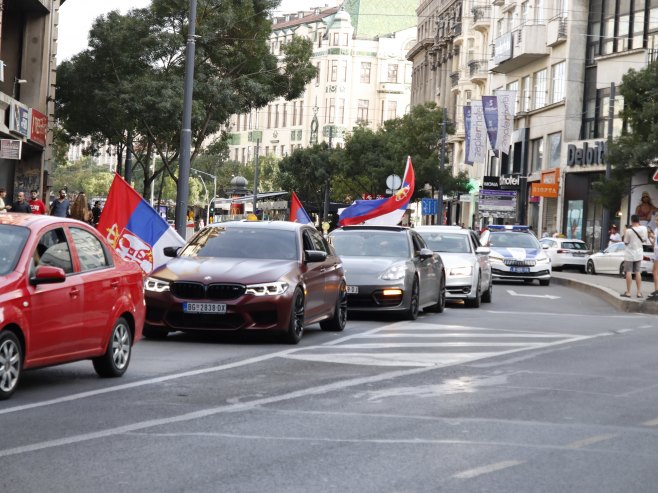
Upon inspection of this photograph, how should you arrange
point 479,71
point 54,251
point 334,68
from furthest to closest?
1. point 334,68
2. point 479,71
3. point 54,251

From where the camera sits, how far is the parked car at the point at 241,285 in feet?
51.5

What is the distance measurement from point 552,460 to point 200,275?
8172mm

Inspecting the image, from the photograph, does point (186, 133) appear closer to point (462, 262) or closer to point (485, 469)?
point (462, 262)

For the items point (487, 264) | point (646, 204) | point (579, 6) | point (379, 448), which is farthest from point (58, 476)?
point (579, 6)

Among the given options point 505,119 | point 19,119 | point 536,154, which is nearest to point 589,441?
point 19,119

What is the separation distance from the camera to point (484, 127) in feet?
209

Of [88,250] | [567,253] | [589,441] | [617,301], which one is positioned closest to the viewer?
[589,441]

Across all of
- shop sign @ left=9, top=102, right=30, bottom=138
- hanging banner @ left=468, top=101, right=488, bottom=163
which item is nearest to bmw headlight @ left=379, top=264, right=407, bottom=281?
shop sign @ left=9, top=102, right=30, bottom=138

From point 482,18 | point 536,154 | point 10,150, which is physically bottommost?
point 10,150

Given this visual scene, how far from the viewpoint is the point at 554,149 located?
214ft

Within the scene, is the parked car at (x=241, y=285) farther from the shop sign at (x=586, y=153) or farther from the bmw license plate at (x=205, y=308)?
the shop sign at (x=586, y=153)

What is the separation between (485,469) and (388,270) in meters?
12.9

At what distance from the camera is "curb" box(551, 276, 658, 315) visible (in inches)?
1047

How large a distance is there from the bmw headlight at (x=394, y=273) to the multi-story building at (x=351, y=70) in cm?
15240
